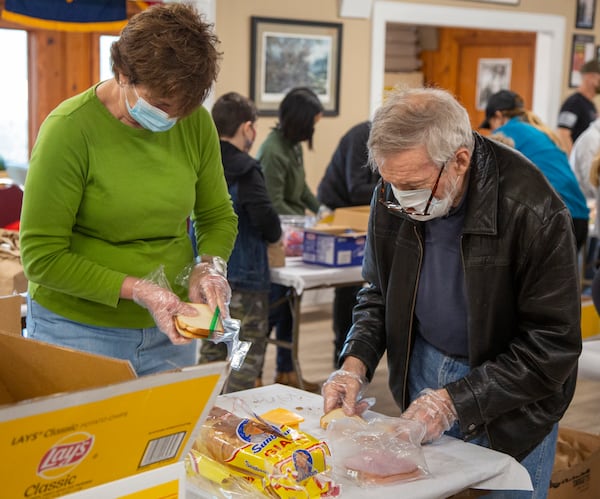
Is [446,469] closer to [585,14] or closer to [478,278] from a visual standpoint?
[478,278]

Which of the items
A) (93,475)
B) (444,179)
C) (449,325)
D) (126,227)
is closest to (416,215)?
(444,179)

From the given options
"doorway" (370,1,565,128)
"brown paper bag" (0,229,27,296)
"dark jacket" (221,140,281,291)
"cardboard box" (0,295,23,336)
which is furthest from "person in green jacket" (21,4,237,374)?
"doorway" (370,1,565,128)

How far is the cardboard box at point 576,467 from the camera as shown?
7.96ft

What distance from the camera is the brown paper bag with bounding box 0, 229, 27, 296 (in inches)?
111

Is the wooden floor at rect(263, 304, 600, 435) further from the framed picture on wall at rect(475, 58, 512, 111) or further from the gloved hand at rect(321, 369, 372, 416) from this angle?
the framed picture on wall at rect(475, 58, 512, 111)

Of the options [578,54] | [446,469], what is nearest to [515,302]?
[446,469]

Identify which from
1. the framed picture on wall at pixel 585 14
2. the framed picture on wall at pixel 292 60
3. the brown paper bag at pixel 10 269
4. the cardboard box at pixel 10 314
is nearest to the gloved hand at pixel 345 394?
the cardboard box at pixel 10 314

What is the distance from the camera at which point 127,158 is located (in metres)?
1.93

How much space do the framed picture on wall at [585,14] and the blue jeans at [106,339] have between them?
6.32 m

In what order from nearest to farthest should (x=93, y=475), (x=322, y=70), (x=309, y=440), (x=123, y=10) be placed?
(x=93, y=475), (x=309, y=440), (x=123, y=10), (x=322, y=70)

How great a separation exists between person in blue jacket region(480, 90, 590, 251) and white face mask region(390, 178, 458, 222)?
306 cm

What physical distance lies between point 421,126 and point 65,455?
0.92m

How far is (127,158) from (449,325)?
2.53ft

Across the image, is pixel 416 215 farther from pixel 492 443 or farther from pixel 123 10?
pixel 123 10
